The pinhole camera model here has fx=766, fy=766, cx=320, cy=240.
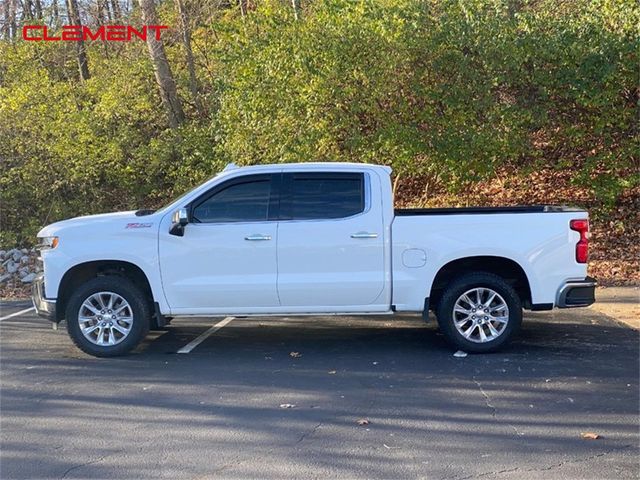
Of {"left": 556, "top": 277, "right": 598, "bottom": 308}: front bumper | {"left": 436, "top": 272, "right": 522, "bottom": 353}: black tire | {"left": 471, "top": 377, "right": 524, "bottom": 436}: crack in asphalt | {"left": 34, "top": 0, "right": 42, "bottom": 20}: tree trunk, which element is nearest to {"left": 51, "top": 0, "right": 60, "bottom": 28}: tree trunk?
{"left": 34, "top": 0, "right": 42, "bottom": 20}: tree trunk

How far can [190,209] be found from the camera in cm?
759

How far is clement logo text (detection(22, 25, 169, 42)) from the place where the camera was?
18547mm

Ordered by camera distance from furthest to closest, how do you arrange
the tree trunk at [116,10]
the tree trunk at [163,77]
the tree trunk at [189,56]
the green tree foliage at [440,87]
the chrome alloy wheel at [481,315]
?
1. the tree trunk at [116,10]
2. the tree trunk at [189,56]
3. the tree trunk at [163,77]
4. the green tree foliage at [440,87]
5. the chrome alloy wheel at [481,315]

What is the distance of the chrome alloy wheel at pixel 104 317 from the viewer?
7645mm

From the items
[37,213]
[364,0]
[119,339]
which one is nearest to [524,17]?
[364,0]

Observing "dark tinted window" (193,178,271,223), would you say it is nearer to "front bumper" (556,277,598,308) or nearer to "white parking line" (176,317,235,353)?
"white parking line" (176,317,235,353)

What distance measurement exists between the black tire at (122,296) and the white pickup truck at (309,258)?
12 mm

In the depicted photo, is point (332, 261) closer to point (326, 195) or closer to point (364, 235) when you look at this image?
point (364, 235)

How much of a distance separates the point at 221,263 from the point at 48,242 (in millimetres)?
1772

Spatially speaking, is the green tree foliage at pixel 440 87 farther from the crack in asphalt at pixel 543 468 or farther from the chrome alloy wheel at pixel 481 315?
the crack in asphalt at pixel 543 468

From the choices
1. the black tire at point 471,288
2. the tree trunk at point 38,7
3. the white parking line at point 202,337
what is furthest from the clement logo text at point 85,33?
the black tire at point 471,288

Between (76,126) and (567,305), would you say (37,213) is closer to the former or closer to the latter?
(76,126)

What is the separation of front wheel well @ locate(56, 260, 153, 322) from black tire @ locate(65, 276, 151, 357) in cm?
12

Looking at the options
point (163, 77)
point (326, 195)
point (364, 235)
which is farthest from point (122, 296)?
point (163, 77)
